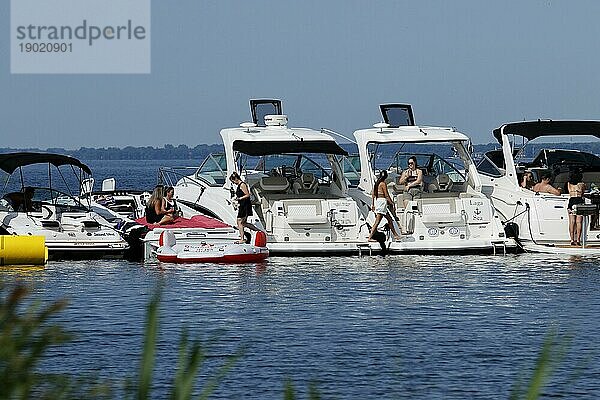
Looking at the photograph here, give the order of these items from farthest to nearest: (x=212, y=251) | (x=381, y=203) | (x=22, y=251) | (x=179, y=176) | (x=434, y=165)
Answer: (x=179, y=176), (x=434, y=165), (x=381, y=203), (x=212, y=251), (x=22, y=251)

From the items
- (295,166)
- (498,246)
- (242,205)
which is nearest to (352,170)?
(295,166)

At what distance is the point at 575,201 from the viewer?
947 inches

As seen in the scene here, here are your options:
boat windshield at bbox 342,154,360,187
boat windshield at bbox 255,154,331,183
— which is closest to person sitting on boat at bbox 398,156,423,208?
boat windshield at bbox 255,154,331,183

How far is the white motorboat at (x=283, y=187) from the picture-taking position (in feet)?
81.7

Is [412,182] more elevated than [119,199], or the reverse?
[412,182]

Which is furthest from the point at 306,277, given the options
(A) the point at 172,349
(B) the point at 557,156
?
(B) the point at 557,156

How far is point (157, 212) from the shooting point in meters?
25.5

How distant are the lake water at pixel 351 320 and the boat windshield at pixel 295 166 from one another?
2.62m

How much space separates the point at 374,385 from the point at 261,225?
11827 mm

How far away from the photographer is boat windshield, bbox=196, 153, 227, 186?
26969 millimetres

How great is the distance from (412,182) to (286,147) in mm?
2712

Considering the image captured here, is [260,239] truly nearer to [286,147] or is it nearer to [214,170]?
[286,147]

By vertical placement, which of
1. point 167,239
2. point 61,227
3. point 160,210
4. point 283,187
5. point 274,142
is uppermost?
point 274,142

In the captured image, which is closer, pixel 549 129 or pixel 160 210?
pixel 160 210
